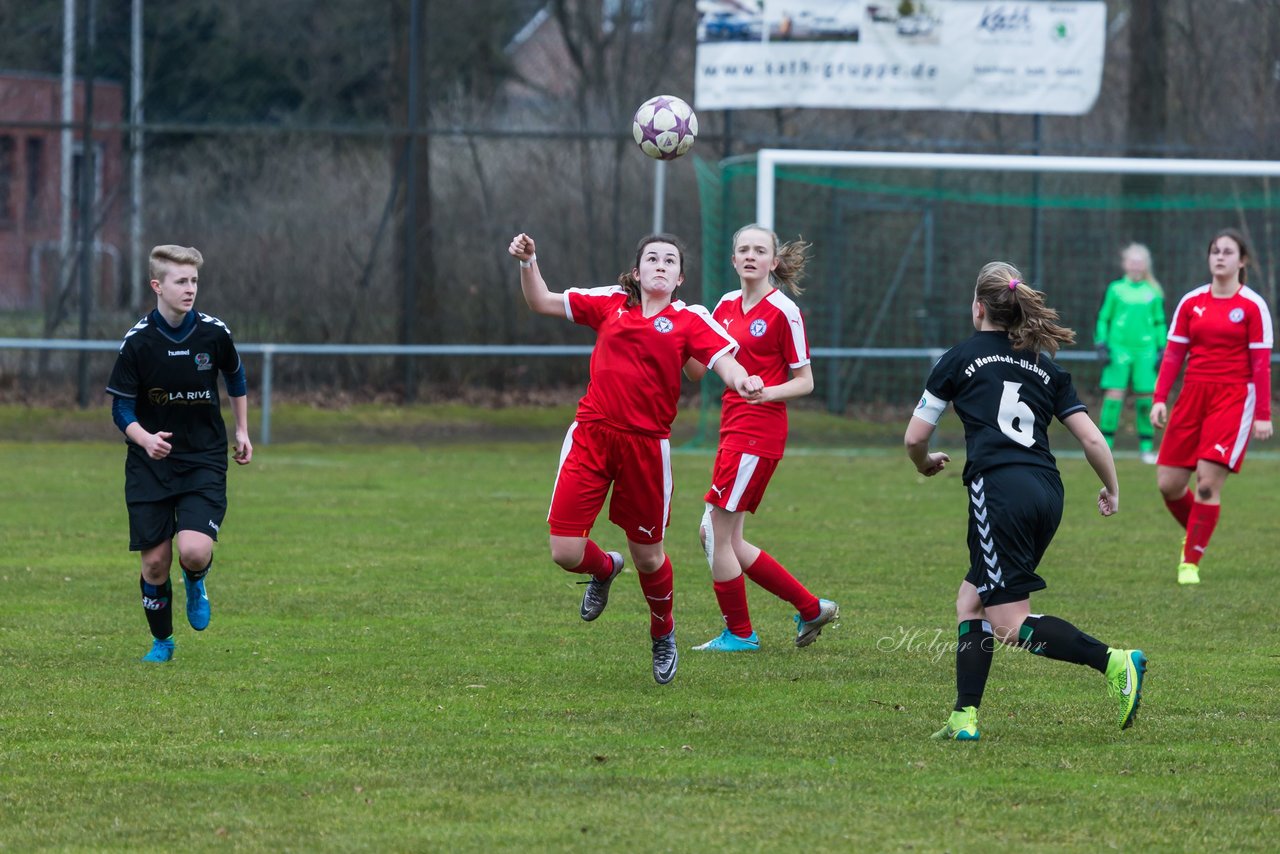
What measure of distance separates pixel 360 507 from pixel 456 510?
2.43ft

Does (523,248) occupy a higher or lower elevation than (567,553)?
higher

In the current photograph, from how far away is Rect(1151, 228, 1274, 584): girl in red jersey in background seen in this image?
9.12 metres

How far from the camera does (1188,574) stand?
362 inches

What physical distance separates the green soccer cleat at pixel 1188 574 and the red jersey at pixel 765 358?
10.4 ft

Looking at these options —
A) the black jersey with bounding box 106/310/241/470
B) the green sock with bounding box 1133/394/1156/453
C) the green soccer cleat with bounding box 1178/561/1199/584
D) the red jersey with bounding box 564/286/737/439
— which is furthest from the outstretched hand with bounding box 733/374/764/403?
the green sock with bounding box 1133/394/1156/453

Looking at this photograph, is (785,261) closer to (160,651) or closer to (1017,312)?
(1017,312)

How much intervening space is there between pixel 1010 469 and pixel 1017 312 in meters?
0.53

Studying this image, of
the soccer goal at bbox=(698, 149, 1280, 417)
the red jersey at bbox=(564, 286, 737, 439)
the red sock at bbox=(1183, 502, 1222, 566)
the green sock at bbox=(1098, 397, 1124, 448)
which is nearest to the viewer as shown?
the red jersey at bbox=(564, 286, 737, 439)

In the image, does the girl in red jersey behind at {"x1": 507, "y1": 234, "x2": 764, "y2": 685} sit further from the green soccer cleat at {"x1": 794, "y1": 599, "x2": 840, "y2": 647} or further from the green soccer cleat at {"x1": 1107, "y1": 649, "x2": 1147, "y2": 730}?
the green soccer cleat at {"x1": 1107, "y1": 649, "x2": 1147, "y2": 730}

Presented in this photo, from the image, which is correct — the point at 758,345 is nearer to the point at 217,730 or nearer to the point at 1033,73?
the point at 217,730

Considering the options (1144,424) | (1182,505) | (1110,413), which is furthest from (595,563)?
(1144,424)

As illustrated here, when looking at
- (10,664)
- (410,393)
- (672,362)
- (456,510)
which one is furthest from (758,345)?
(410,393)

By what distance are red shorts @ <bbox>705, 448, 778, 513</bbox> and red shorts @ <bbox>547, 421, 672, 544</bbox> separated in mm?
647

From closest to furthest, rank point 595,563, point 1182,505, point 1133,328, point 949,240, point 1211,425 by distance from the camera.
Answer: point 595,563 → point 1211,425 → point 1182,505 → point 1133,328 → point 949,240
